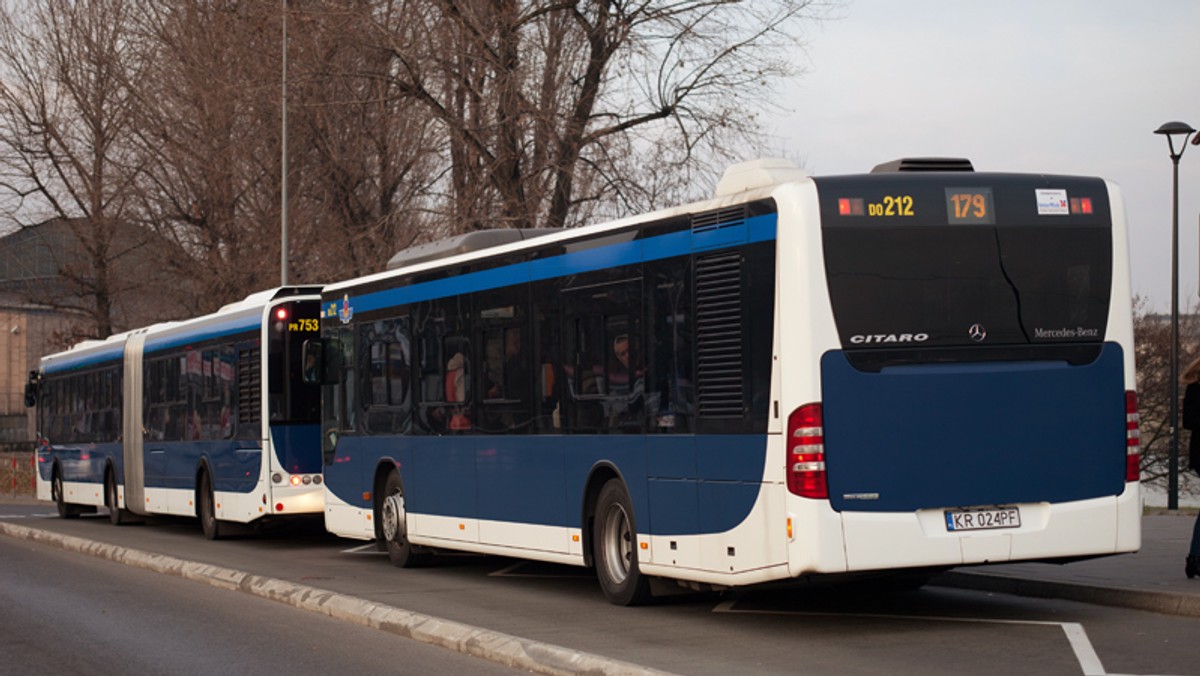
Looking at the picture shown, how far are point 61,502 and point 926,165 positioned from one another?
981 inches

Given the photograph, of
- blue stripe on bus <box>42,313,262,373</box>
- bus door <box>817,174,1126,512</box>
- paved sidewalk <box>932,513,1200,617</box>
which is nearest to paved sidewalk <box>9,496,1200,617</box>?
paved sidewalk <box>932,513,1200,617</box>

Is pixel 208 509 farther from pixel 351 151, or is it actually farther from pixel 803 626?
pixel 803 626

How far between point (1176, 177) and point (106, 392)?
18514 mm

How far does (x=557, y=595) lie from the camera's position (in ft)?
48.8

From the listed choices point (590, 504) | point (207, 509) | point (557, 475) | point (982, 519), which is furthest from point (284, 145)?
point (982, 519)

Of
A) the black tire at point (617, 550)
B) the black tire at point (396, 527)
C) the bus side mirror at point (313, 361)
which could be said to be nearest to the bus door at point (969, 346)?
the black tire at point (617, 550)

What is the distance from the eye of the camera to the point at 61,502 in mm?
33031

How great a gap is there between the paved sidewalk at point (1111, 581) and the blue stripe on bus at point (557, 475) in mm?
3088

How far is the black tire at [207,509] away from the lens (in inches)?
943

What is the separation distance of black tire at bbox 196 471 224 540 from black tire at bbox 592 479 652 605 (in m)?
11.3

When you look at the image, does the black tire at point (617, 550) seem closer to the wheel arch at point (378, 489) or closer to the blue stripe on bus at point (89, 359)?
the wheel arch at point (378, 489)

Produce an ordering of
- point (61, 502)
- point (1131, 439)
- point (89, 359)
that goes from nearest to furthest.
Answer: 1. point (1131, 439)
2. point (89, 359)
3. point (61, 502)

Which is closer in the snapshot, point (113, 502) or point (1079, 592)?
point (1079, 592)

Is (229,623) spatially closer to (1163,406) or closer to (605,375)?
(605,375)
